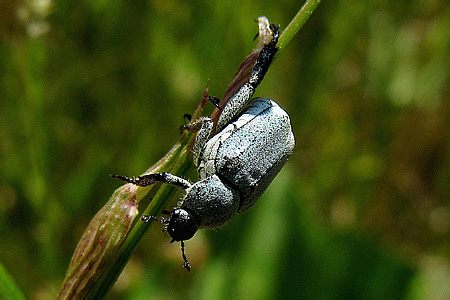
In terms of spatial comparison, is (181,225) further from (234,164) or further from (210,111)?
(210,111)

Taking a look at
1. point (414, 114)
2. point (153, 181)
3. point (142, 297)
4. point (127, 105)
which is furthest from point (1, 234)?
point (414, 114)

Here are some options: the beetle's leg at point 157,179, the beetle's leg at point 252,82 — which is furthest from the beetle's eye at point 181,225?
the beetle's leg at point 252,82

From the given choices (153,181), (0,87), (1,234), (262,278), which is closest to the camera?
(153,181)

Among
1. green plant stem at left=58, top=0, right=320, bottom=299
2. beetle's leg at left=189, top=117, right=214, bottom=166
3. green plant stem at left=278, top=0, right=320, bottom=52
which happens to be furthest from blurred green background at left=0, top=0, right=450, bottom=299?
green plant stem at left=278, top=0, right=320, bottom=52

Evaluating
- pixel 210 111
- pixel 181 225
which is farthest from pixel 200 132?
pixel 210 111

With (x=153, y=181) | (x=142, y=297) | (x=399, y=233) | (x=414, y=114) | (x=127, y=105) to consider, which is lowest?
(x=399, y=233)

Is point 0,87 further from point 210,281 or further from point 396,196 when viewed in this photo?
point 396,196

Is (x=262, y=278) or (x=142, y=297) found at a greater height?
(x=142, y=297)
